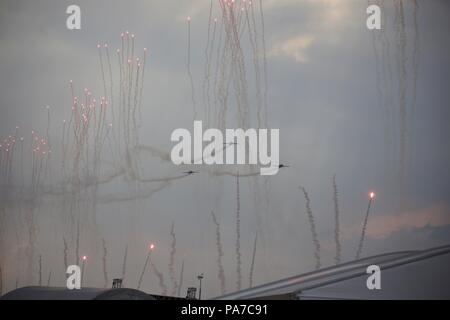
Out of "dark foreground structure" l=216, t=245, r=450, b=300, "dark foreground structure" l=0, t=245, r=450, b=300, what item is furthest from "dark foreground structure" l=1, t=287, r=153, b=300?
"dark foreground structure" l=216, t=245, r=450, b=300

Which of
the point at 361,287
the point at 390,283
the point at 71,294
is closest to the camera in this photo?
the point at 71,294

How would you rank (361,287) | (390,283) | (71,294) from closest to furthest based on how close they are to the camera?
1. (71,294)
2. (390,283)
3. (361,287)

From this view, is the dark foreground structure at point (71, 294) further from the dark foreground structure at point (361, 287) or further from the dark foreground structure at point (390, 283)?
the dark foreground structure at point (390, 283)

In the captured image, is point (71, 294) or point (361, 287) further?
point (361, 287)

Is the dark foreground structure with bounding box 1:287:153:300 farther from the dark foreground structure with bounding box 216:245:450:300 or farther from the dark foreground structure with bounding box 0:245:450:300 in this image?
the dark foreground structure with bounding box 216:245:450:300

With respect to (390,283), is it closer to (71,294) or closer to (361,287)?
(361,287)

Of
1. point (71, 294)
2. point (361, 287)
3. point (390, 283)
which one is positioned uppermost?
point (71, 294)

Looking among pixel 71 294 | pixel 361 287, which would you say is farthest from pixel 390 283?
pixel 71 294

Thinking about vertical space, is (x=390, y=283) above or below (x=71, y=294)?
below

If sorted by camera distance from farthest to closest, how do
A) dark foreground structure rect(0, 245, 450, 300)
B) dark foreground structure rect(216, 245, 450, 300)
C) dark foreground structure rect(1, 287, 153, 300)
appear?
1. dark foreground structure rect(216, 245, 450, 300)
2. dark foreground structure rect(0, 245, 450, 300)
3. dark foreground structure rect(1, 287, 153, 300)

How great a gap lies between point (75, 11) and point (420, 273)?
677 inches

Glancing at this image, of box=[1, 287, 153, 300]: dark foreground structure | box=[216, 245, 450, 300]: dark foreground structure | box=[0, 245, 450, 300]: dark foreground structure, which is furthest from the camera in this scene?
box=[216, 245, 450, 300]: dark foreground structure
